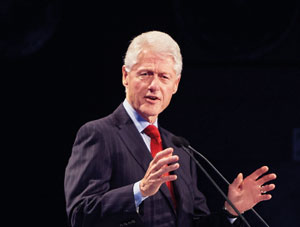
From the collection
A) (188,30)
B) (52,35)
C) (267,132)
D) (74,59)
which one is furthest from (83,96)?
(267,132)

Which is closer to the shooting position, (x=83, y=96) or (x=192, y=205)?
(x=192, y=205)

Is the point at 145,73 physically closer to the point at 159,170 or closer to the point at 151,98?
the point at 151,98

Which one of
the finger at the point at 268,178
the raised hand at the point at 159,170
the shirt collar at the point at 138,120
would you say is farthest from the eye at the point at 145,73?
the finger at the point at 268,178

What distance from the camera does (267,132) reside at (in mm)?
3033

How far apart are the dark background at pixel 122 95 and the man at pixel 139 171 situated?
1.06m

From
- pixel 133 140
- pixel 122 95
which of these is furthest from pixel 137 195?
pixel 122 95

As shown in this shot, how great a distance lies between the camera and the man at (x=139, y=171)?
5.24 feet

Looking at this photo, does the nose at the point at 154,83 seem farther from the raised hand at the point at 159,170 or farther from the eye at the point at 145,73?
the raised hand at the point at 159,170

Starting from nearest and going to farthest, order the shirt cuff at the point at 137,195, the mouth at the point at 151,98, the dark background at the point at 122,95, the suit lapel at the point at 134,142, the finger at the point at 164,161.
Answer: the finger at the point at 164,161 → the shirt cuff at the point at 137,195 → the suit lapel at the point at 134,142 → the mouth at the point at 151,98 → the dark background at the point at 122,95

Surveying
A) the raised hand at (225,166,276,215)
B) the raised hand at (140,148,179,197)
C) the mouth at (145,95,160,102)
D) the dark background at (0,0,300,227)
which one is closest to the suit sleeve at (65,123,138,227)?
the raised hand at (140,148,179,197)

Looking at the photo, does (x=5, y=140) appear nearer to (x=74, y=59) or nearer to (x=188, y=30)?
(x=74, y=59)

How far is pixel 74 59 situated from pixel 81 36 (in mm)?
154

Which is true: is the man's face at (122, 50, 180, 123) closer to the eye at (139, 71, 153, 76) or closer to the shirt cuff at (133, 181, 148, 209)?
the eye at (139, 71, 153, 76)

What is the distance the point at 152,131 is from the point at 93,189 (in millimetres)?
354
